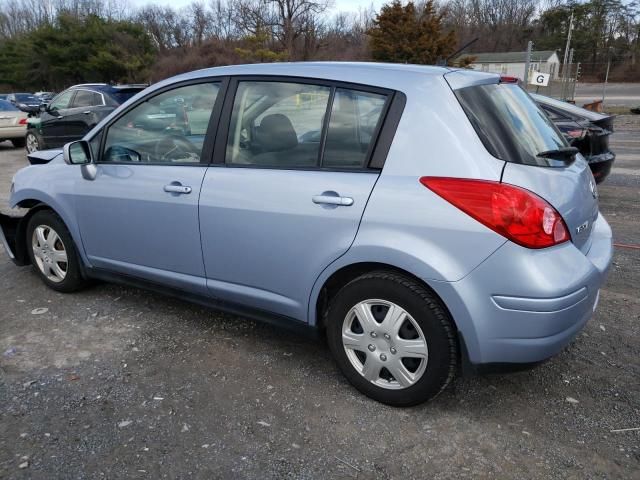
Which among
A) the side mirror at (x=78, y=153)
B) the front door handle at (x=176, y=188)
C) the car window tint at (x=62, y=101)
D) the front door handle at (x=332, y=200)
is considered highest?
the side mirror at (x=78, y=153)

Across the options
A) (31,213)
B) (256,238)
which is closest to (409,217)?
(256,238)

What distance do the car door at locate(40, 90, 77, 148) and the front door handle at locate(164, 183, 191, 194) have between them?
1039cm

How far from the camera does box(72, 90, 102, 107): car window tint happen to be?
12.2 meters

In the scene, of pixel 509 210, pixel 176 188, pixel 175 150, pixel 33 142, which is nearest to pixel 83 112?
pixel 33 142

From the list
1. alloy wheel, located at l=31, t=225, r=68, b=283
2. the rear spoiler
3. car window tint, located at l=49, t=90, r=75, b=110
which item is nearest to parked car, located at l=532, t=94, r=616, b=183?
the rear spoiler

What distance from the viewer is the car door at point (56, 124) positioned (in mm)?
12508

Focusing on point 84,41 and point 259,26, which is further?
point 84,41

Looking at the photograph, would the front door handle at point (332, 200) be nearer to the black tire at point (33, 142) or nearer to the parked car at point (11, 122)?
the black tire at point (33, 142)

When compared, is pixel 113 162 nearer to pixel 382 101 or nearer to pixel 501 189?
pixel 382 101

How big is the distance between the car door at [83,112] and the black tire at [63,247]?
8.32 m

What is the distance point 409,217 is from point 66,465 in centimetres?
189

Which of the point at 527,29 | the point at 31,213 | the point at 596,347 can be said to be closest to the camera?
the point at 596,347

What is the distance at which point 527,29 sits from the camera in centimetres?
8469

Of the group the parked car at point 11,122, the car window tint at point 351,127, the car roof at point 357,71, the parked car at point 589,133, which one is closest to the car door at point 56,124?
the parked car at point 11,122
